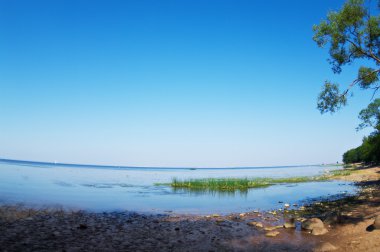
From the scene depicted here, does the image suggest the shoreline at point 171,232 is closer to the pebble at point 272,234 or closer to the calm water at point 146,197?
the pebble at point 272,234

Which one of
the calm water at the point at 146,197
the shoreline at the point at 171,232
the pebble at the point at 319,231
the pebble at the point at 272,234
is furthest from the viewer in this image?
the calm water at the point at 146,197

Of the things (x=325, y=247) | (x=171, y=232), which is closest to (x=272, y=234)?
(x=325, y=247)

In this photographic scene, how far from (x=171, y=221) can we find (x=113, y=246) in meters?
7.59

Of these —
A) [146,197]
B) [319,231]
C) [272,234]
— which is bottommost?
[146,197]

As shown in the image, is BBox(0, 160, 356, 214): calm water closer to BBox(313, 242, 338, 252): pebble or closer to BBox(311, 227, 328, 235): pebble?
BBox(311, 227, 328, 235): pebble

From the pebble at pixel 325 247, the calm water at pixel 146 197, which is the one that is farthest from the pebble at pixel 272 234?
the calm water at pixel 146 197

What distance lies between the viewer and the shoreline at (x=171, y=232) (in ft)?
→ 40.9

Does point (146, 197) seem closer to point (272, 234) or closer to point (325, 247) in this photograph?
point (272, 234)

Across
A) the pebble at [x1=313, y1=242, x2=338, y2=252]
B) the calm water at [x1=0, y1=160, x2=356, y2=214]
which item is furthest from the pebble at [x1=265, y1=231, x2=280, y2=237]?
the calm water at [x1=0, y1=160, x2=356, y2=214]

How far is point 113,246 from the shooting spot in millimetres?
12711

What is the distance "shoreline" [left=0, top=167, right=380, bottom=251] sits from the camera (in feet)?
40.9

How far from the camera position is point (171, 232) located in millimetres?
16250

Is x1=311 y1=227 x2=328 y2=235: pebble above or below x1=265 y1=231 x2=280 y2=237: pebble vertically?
above

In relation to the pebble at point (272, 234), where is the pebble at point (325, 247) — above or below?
above
